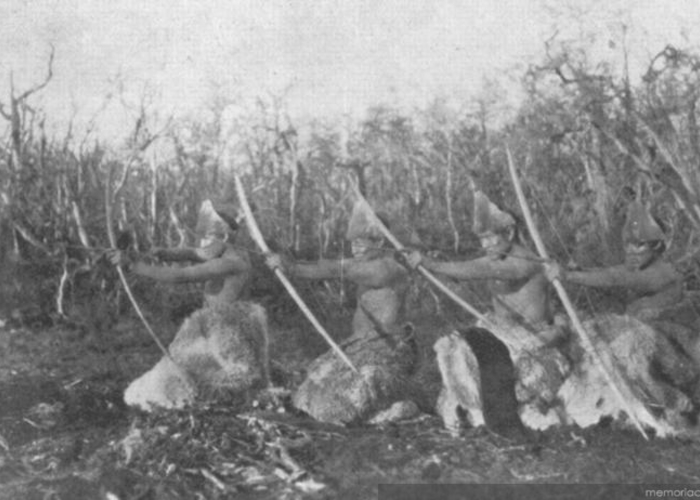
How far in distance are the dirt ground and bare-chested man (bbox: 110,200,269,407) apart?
226 mm

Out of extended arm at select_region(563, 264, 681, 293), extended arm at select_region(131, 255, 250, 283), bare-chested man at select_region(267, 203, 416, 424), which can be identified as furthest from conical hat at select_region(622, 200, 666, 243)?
extended arm at select_region(131, 255, 250, 283)

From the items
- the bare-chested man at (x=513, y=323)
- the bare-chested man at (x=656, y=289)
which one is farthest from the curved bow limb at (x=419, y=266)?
the bare-chested man at (x=656, y=289)

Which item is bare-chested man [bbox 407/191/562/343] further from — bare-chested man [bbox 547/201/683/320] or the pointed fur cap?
the pointed fur cap

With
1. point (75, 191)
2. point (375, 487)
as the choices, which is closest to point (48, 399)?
point (375, 487)

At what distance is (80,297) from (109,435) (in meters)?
5.32

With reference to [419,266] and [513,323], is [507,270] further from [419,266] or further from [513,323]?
[419,266]

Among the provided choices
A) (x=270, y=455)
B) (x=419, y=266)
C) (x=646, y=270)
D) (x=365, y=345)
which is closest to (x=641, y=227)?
(x=646, y=270)

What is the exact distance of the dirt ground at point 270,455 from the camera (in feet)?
18.1

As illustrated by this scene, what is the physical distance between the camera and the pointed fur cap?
7.31 m

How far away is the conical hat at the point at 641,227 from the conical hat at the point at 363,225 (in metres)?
2.03

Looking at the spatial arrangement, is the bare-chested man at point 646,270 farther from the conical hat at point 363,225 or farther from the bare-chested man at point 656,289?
the conical hat at point 363,225

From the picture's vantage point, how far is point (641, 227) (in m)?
6.95

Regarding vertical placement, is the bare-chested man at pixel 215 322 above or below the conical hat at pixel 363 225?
below

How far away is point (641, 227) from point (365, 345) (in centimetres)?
245
